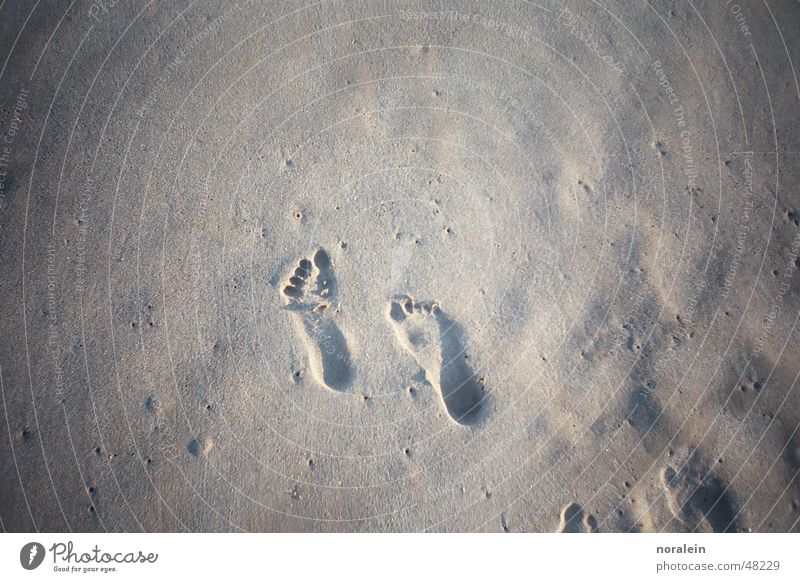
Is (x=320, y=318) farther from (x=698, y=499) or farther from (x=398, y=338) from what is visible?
(x=698, y=499)

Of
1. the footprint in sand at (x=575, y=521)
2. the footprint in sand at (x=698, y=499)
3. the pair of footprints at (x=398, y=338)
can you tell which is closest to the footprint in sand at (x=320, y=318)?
the pair of footprints at (x=398, y=338)

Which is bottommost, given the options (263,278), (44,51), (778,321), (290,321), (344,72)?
(778,321)

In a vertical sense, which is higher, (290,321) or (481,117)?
(481,117)

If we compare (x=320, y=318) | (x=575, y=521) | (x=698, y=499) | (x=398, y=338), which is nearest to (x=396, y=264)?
(x=398, y=338)

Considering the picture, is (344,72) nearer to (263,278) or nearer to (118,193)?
(263,278)

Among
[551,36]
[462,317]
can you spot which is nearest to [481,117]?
[551,36]

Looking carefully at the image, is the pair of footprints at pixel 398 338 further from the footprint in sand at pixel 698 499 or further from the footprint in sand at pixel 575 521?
the footprint in sand at pixel 698 499
